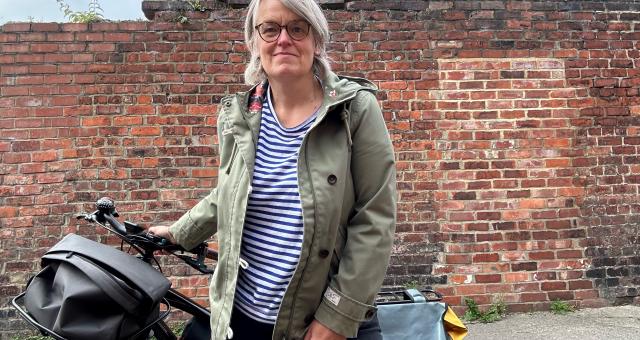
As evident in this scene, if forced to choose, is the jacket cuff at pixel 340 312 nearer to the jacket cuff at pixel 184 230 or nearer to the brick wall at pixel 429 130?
the jacket cuff at pixel 184 230

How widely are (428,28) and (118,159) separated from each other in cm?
260

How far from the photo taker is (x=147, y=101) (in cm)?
365

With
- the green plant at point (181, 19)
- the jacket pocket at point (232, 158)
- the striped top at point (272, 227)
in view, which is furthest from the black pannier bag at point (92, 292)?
the green plant at point (181, 19)

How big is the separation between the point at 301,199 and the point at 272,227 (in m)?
0.15

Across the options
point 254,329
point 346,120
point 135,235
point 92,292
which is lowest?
point 254,329

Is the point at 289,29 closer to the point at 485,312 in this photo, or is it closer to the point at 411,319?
the point at 411,319

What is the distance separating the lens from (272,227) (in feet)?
4.67

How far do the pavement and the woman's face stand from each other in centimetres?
264

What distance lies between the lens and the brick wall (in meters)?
3.58

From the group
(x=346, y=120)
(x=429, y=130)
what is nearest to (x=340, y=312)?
(x=346, y=120)

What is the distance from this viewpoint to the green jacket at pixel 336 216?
1.34 meters

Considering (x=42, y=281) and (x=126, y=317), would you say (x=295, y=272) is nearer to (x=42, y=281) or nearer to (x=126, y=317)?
(x=126, y=317)

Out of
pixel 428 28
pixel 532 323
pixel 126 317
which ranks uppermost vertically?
pixel 428 28

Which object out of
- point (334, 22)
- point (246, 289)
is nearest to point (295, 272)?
point (246, 289)
